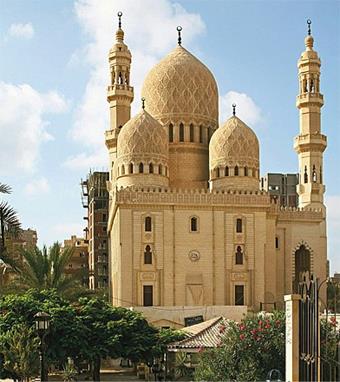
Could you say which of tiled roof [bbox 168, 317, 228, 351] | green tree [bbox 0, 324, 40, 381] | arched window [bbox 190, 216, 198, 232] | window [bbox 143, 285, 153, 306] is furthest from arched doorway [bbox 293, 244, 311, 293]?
green tree [bbox 0, 324, 40, 381]

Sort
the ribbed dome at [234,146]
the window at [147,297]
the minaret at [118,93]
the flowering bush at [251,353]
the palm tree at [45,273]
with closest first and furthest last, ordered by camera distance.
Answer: the flowering bush at [251,353]
the palm tree at [45,273]
the window at [147,297]
the ribbed dome at [234,146]
the minaret at [118,93]

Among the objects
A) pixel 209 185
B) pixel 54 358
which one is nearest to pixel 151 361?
pixel 54 358

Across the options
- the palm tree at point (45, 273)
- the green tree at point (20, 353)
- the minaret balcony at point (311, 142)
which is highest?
the minaret balcony at point (311, 142)

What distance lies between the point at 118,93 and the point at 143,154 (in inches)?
273

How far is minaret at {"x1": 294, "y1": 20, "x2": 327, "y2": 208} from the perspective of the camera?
44031 millimetres

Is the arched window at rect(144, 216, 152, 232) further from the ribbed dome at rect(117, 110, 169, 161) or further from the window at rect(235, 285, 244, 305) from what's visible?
the window at rect(235, 285, 244, 305)

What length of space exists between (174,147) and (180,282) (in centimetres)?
764

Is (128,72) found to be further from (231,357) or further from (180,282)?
(231,357)

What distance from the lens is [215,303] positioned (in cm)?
3844

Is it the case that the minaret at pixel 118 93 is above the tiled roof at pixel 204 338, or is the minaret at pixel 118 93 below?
above

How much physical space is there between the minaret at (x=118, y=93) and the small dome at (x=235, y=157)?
6.92 meters

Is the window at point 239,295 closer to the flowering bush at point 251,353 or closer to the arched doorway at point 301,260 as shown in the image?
the arched doorway at point 301,260

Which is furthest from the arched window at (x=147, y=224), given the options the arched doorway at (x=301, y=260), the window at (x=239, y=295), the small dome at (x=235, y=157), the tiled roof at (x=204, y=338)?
the tiled roof at (x=204, y=338)

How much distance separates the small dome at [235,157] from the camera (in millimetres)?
39531
